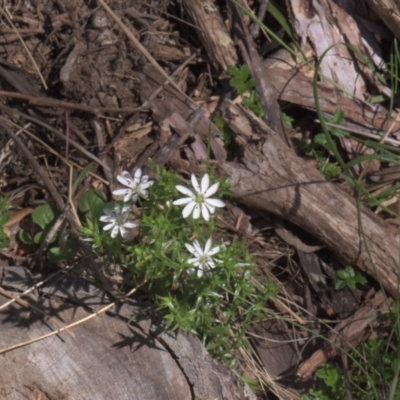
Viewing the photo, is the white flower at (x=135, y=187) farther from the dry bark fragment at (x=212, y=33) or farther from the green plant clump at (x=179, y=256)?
the dry bark fragment at (x=212, y=33)

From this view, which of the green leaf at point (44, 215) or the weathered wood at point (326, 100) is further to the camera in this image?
the weathered wood at point (326, 100)

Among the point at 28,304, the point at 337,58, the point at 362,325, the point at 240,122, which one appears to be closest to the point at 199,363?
the point at 28,304

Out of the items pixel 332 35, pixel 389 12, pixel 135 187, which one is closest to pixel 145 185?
pixel 135 187

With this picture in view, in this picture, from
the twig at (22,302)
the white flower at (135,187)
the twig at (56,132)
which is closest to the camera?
the white flower at (135,187)

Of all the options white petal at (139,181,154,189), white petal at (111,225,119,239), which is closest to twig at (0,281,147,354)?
white petal at (111,225,119,239)

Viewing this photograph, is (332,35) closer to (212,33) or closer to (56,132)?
(212,33)

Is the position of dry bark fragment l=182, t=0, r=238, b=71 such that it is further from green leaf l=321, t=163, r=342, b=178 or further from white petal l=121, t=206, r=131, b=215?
white petal l=121, t=206, r=131, b=215

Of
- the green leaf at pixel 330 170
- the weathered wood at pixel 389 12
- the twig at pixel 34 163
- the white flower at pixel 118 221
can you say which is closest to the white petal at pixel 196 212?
the white flower at pixel 118 221
